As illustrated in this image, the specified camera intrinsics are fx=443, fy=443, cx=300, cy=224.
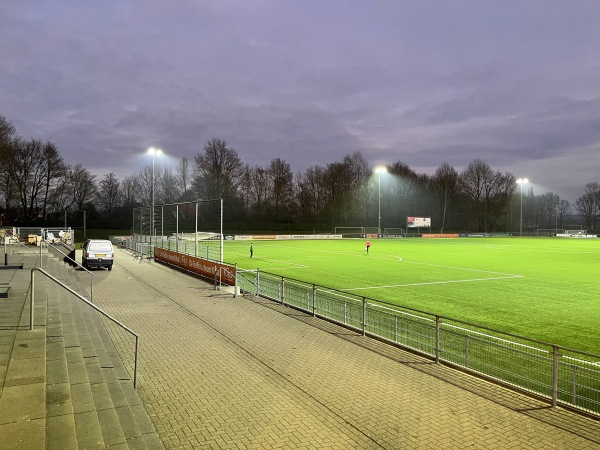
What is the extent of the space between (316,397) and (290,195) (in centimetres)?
9113

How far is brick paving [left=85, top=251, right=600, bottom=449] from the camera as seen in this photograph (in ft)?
20.4

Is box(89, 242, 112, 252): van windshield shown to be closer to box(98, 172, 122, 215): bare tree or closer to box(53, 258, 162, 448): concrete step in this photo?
box(53, 258, 162, 448): concrete step

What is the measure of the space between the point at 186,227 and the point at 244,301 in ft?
47.6

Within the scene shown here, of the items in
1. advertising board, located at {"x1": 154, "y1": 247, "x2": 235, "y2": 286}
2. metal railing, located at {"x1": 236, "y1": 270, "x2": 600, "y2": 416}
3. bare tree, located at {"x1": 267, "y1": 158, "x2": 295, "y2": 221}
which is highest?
bare tree, located at {"x1": 267, "y1": 158, "x2": 295, "y2": 221}

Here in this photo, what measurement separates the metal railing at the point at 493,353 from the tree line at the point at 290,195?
5473 centimetres

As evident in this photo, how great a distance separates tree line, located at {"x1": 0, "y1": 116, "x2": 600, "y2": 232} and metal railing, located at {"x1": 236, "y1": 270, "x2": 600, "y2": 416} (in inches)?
2155

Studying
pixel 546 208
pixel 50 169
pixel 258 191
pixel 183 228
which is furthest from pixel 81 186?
pixel 546 208

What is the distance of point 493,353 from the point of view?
10.6m

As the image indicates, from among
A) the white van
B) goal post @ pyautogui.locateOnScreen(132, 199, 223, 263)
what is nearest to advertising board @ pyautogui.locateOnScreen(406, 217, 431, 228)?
goal post @ pyautogui.locateOnScreen(132, 199, 223, 263)

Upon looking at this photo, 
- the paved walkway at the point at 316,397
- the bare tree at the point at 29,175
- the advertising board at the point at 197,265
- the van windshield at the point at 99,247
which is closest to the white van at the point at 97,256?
the van windshield at the point at 99,247

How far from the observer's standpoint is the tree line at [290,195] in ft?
237

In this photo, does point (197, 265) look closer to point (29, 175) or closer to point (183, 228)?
point (183, 228)

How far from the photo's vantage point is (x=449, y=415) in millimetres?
6977

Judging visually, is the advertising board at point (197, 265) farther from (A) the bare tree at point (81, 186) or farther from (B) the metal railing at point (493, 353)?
(A) the bare tree at point (81, 186)
